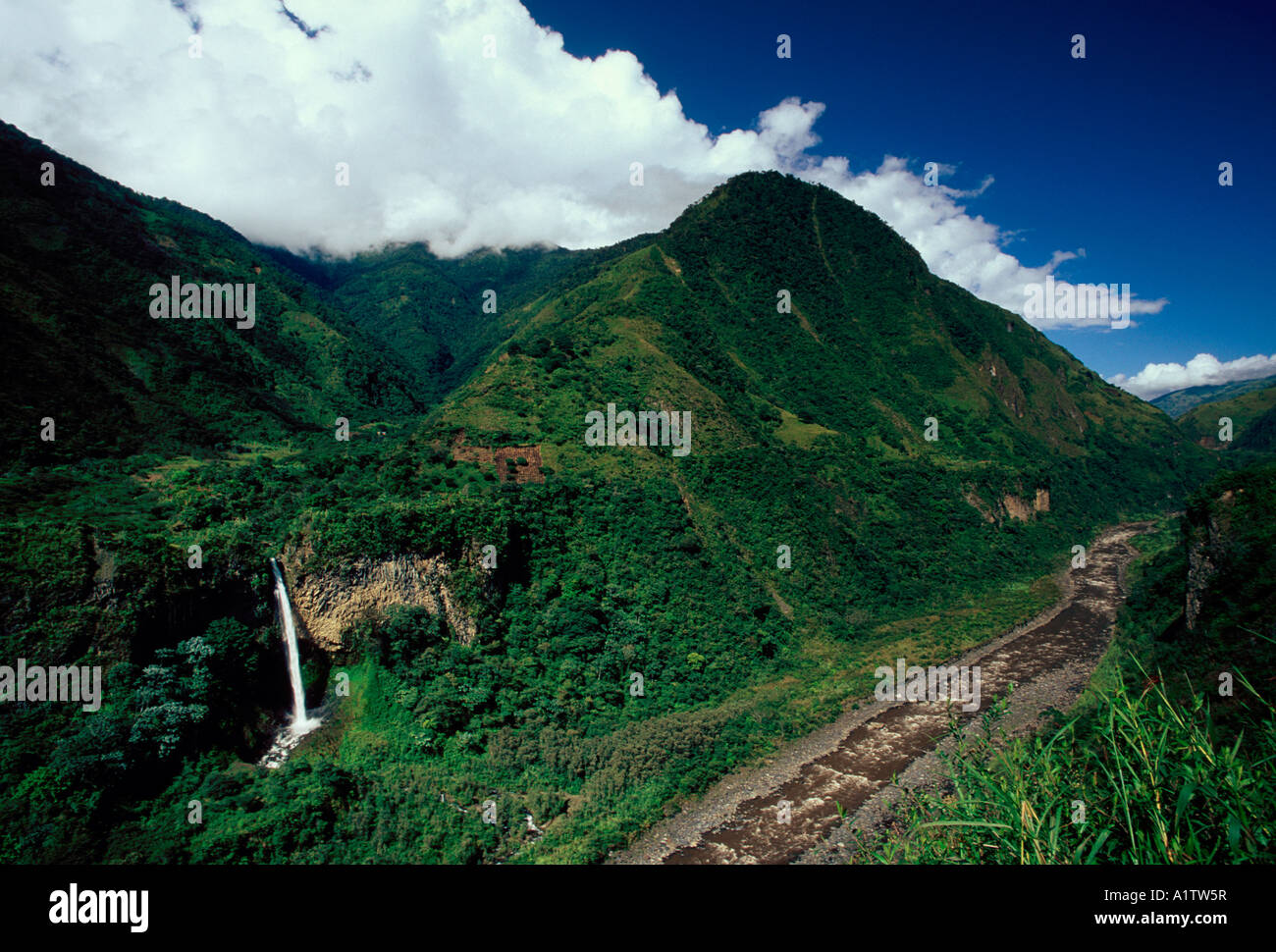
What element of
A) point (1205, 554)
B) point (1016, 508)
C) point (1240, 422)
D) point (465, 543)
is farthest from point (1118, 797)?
point (1240, 422)

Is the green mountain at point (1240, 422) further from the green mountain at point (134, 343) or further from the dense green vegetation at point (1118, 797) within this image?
the green mountain at point (134, 343)

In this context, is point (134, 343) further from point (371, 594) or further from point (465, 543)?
point (465, 543)

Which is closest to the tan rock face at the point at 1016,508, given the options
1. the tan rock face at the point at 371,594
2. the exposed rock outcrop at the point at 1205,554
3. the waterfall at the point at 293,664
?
the exposed rock outcrop at the point at 1205,554

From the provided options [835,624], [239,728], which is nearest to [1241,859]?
[239,728]

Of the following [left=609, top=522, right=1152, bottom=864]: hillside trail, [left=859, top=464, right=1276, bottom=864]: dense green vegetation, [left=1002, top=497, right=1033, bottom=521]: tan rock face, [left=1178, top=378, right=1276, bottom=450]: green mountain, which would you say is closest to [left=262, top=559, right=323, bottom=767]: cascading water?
[left=609, top=522, right=1152, bottom=864]: hillside trail
